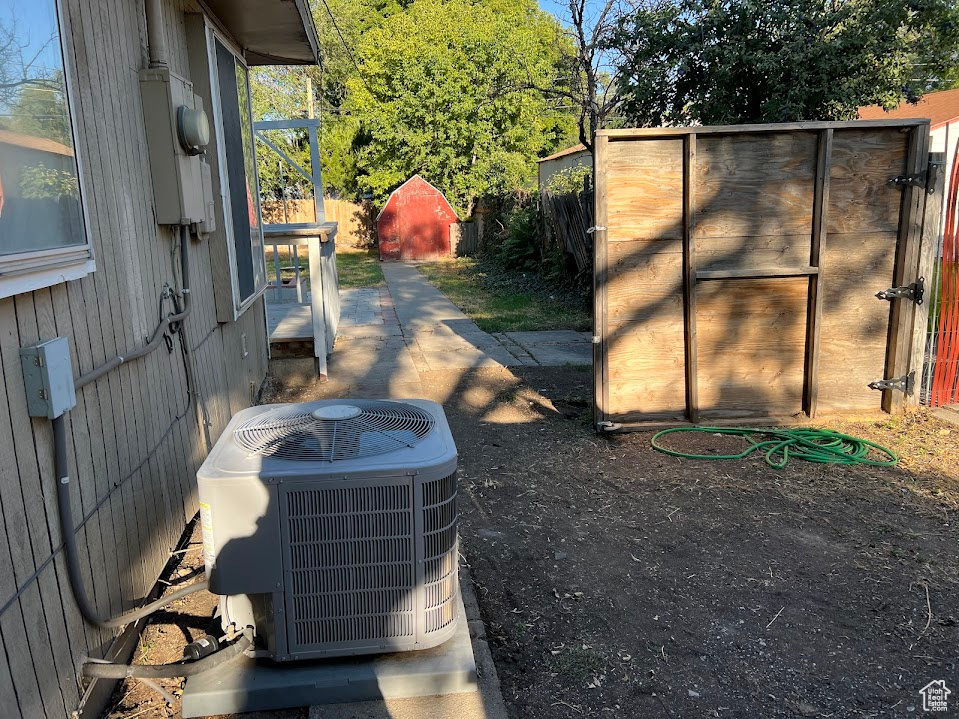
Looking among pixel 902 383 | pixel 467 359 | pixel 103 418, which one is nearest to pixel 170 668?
pixel 103 418

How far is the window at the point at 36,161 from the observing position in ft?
6.22

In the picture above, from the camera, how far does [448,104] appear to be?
23.9 meters

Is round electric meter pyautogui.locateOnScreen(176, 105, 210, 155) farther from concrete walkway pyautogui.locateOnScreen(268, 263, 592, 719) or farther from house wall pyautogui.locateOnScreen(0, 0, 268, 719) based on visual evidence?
concrete walkway pyautogui.locateOnScreen(268, 263, 592, 719)

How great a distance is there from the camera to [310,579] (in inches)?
91.1

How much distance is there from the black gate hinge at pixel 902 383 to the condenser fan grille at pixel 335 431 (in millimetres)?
4068

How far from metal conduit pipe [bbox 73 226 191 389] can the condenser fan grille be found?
489 millimetres

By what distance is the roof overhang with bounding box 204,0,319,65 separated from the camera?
449cm

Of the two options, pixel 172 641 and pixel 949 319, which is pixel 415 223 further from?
pixel 172 641

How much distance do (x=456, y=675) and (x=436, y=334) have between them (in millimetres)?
7233

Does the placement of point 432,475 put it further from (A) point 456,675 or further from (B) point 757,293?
(B) point 757,293

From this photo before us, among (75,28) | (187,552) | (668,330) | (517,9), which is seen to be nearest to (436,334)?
(668,330)

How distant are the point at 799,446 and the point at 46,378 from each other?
173 inches

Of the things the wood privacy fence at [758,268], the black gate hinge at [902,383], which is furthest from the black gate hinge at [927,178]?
the black gate hinge at [902,383]

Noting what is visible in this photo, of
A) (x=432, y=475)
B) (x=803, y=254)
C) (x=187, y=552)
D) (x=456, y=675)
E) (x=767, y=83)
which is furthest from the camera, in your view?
(x=767, y=83)
